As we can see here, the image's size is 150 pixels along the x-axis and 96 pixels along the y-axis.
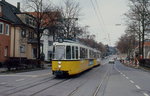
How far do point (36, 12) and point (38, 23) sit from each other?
64.6 inches

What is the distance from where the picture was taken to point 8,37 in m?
44.0

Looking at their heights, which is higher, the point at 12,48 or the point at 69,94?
the point at 12,48

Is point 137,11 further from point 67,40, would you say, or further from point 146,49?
point 146,49

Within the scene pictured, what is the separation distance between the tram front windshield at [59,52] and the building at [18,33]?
21670mm

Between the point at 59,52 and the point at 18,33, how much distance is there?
3048 cm

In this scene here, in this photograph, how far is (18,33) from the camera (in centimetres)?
4903

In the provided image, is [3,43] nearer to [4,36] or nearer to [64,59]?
[4,36]

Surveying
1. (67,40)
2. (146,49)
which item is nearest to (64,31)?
(67,40)

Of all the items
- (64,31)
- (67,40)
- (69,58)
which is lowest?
(69,58)

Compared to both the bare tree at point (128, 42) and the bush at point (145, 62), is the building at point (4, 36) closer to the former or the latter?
the bare tree at point (128, 42)

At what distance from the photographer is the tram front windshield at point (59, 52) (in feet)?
65.3

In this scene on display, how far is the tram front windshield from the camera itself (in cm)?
1991

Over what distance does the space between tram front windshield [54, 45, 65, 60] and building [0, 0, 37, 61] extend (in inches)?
853

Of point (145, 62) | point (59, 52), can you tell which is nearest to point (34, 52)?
point (145, 62)
